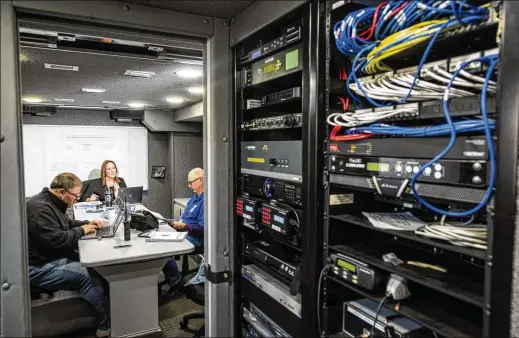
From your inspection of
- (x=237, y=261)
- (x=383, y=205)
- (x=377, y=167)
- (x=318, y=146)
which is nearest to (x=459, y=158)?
(x=377, y=167)

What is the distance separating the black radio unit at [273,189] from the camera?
126cm

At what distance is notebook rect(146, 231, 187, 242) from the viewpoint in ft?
9.10

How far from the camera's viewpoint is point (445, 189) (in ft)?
A: 2.75

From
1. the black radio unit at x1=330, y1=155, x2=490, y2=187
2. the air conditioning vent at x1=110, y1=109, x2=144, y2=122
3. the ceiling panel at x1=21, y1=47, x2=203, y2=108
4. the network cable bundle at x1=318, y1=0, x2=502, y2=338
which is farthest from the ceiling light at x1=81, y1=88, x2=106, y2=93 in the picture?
the black radio unit at x1=330, y1=155, x2=490, y2=187

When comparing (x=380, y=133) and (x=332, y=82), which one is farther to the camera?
(x=332, y=82)

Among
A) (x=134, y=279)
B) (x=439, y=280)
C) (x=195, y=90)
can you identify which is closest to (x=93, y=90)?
(x=195, y=90)

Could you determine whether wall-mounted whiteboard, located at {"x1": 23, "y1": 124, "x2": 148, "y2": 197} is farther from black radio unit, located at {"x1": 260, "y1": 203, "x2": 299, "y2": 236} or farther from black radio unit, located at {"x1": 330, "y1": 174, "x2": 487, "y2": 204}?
black radio unit, located at {"x1": 330, "y1": 174, "x2": 487, "y2": 204}

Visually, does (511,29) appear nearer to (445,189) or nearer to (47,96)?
(445,189)

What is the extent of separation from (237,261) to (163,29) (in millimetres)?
982

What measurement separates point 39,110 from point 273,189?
18.5 feet

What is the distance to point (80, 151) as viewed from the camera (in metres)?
6.12

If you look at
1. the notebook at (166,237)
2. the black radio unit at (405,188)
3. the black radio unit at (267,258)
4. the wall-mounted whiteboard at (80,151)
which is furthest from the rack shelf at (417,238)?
the wall-mounted whiteboard at (80,151)

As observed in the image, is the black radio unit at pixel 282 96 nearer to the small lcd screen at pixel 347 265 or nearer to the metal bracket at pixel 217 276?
the small lcd screen at pixel 347 265

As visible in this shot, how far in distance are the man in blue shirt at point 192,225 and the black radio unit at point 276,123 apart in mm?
2084
